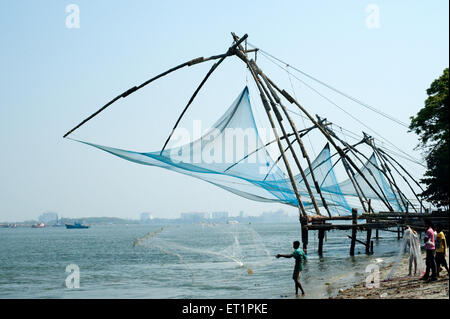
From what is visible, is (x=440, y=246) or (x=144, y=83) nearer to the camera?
(x=440, y=246)

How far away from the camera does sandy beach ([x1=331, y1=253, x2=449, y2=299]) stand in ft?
34.0

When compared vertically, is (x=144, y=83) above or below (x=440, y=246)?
above

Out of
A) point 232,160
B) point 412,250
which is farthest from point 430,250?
point 232,160

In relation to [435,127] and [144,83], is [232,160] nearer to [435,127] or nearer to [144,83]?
[144,83]

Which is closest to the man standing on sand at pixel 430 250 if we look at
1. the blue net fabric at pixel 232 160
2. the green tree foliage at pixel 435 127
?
the blue net fabric at pixel 232 160

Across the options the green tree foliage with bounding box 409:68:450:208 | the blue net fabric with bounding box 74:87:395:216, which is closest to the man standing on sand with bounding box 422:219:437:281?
the blue net fabric with bounding box 74:87:395:216

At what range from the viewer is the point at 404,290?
11.4 m

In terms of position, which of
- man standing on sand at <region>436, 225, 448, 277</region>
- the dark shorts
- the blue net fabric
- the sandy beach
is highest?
the blue net fabric

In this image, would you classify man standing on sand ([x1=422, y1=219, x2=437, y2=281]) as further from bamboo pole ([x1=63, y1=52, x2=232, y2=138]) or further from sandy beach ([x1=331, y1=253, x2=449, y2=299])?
bamboo pole ([x1=63, y1=52, x2=232, y2=138])

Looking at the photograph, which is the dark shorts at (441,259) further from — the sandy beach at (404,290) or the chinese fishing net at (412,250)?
the chinese fishing net at (412,250)
